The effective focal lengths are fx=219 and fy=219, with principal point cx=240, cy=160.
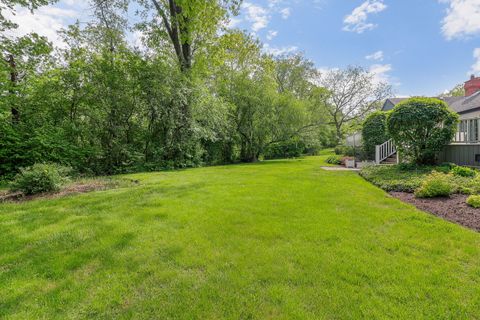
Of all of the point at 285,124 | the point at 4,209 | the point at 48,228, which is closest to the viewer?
the point at 48,228

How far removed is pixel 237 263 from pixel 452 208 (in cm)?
460

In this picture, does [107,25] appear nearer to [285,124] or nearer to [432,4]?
[285,124]

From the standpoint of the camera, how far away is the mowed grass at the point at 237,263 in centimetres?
189

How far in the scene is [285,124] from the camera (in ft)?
53.9

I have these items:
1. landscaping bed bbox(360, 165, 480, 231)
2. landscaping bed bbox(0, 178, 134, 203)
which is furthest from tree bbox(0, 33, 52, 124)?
landscaping bed bbox(360, 165, 480, 231)

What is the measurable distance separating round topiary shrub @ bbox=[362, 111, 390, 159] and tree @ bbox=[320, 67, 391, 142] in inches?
714

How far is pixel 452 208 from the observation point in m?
4.34

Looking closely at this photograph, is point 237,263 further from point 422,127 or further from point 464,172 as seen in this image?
point 422,127

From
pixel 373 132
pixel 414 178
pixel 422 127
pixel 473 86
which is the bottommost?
pixel 414 178

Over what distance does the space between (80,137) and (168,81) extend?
4923mm

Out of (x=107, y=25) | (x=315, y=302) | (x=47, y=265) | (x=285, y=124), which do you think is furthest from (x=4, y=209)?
(x=285, y=124)

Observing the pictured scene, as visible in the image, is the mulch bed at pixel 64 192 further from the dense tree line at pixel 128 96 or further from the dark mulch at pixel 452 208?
the dark mulch at pixel 452 208

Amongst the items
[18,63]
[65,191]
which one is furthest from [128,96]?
[65,191]

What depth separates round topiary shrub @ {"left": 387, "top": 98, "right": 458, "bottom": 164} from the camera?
752 cm
